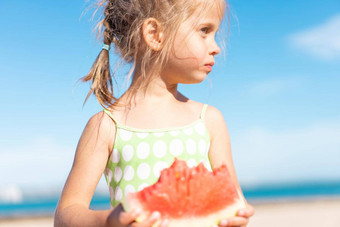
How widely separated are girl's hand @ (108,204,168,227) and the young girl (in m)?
0.38

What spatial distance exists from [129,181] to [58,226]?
42 cm

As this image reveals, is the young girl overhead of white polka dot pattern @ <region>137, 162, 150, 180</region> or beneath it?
overhead

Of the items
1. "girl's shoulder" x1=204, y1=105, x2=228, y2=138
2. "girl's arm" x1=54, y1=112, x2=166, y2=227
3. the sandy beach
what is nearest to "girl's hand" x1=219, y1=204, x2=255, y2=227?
"girl's arm" x1=54, y1=112, x2=166, y2=227

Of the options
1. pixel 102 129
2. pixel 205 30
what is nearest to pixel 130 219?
pixel 102 129

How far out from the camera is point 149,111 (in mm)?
2318

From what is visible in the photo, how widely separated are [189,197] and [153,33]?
1.19 m

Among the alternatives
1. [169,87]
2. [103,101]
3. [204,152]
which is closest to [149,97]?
[169,87]

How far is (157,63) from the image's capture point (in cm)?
246

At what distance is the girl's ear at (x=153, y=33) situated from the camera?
2447 millimetres

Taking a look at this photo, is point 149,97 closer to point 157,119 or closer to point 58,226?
point 157,119

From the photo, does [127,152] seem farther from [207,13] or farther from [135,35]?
[207,13]

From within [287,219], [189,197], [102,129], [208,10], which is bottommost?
[287,219]

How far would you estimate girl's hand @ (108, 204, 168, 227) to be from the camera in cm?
148

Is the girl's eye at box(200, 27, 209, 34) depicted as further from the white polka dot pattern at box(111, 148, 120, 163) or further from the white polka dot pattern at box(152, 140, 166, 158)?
the white polka dot pattern at box(111, 148, 120, 163)
